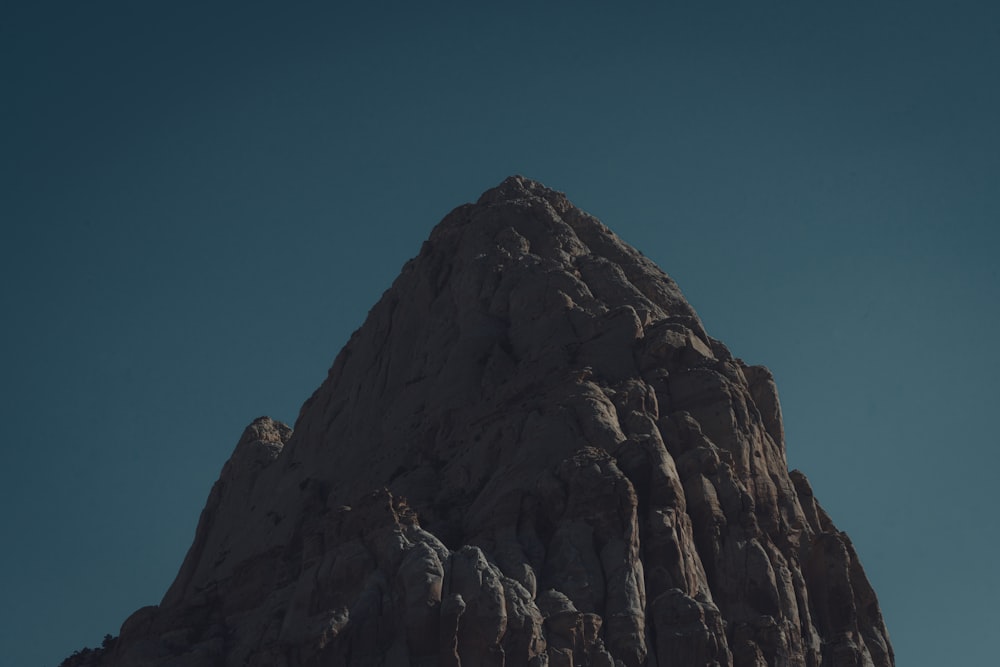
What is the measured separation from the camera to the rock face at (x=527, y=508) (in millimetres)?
110062

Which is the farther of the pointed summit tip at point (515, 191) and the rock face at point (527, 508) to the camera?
the pointed summit tip at point (515, 191)

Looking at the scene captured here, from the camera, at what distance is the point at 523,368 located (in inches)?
5492

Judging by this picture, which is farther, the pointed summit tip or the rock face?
the pointed summit tip

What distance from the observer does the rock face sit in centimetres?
11006

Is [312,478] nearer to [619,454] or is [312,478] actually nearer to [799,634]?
[619,454]

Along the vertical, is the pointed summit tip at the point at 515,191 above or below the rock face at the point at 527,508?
above

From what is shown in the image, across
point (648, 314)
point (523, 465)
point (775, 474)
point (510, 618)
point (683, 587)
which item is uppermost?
point (648, 314)

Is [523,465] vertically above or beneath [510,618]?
above

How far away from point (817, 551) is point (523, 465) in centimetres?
2352

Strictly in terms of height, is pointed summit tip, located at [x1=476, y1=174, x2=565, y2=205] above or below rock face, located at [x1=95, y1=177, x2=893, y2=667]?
above

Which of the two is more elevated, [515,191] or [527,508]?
[515,191]

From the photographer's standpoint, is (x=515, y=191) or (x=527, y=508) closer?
(x=527, y=508)

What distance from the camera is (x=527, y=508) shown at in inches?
4786

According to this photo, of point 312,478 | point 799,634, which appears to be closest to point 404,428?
point 312,478
